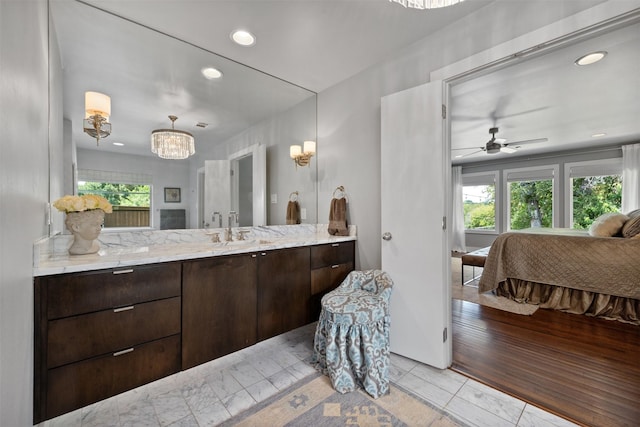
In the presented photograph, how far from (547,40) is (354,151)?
4.98ft

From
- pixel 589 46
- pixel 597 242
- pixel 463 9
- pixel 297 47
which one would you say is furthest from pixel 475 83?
pixel 597 242

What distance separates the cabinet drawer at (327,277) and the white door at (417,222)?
0.51 metres

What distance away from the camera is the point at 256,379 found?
1.78 m

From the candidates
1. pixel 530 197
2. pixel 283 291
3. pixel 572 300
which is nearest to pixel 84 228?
pixel 283 291

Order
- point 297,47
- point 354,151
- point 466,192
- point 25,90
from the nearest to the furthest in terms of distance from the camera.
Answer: point 25,90, point 297,47, point 354,151, point 466,192

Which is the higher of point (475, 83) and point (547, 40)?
point (475, 83)

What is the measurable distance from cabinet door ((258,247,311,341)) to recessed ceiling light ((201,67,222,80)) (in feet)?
5.14

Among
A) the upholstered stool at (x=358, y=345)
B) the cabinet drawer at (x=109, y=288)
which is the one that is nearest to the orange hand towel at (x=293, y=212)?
the upholstered stool at (x=358, y=345)

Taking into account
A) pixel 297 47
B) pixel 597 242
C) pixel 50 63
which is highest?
pixel 297 47

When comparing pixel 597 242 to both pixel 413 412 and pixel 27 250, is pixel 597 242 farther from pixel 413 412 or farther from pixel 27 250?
pixel 27 250

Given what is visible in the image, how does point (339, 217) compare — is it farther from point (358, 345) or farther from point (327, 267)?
point (358, 345)

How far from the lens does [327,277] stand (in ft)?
7.89

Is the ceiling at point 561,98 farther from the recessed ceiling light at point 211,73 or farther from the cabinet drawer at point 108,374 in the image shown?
the cabinet drawer at point 108,374

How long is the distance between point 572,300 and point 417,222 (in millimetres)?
2562
